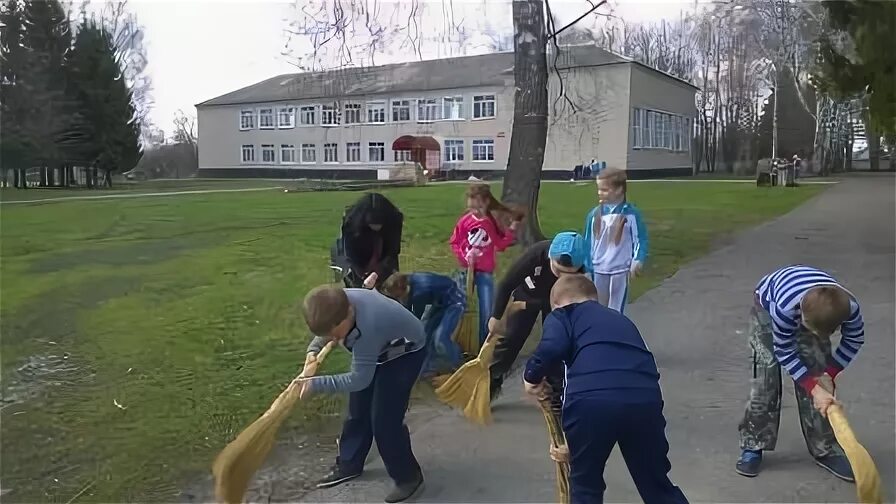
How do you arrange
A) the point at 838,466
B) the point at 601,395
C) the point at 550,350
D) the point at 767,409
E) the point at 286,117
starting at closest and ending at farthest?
the point at 601,395
the point at 550,350
the point at 838,466
the point at 767,409
the point at 286,117

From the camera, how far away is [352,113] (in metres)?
5.34

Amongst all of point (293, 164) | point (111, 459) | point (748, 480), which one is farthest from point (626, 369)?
point (293, 164)

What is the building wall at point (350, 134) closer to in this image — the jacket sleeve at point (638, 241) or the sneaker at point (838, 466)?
the jacket sleeve at point (638, 241)

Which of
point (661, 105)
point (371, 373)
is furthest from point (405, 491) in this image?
point (661, 105)

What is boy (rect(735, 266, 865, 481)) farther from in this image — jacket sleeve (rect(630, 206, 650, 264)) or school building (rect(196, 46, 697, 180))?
school building (rect(196, 46, 697, 180))

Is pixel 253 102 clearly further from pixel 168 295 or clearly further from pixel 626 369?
pixel 626 369

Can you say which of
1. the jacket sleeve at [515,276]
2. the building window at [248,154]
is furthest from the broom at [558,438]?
the building window at [248,154]

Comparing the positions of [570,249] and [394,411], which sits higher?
[570,249]

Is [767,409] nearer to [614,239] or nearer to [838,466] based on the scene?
[838,466]

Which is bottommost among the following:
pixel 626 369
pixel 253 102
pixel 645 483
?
pixel 645 483

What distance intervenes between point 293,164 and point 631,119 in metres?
2.51

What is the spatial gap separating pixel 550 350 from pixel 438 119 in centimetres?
307

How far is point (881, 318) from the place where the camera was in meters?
6.49

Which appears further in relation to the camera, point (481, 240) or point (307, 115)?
point (307, 115)
